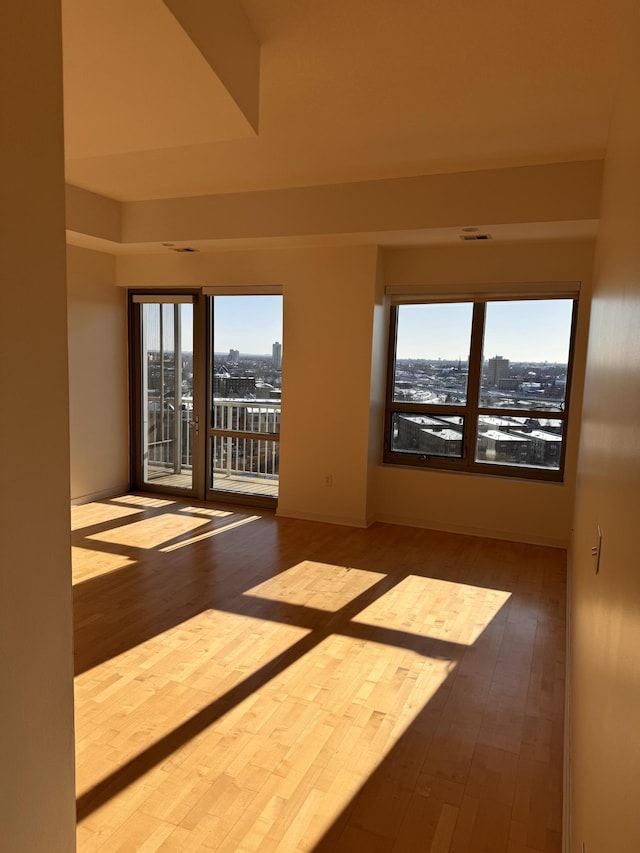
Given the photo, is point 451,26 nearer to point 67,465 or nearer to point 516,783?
point 67,465

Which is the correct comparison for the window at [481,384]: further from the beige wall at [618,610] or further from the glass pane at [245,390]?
the beige wall at [618,610]

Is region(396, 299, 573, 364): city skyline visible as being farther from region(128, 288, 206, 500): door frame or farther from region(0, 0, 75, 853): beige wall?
region(0, 0, 75, 853): beige wall

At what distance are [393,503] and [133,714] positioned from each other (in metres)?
3.62

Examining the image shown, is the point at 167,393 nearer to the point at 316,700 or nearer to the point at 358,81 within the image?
the point at 358,81

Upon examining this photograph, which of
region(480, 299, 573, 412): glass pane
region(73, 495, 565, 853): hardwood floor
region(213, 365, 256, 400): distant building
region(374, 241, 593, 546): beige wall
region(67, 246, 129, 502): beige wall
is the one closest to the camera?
region(73, 495, 565, 853): hardwood floor

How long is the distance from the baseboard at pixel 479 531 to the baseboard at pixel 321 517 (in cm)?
29

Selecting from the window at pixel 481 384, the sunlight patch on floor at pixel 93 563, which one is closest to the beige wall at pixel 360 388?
the window at pixel 481 384

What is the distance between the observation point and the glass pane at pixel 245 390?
6.07 metres

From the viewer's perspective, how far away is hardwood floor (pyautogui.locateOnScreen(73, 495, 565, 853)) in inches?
81.4

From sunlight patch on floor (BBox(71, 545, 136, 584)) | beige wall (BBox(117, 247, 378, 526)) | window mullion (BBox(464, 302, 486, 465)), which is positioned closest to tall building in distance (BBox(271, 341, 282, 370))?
beige wall (BBox(117, 247, 378, 526))

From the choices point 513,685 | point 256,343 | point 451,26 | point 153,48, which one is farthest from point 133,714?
point 256,343

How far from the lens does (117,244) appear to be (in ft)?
18.2

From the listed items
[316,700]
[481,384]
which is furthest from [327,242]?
[316,700]

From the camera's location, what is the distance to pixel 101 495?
6.39 m
